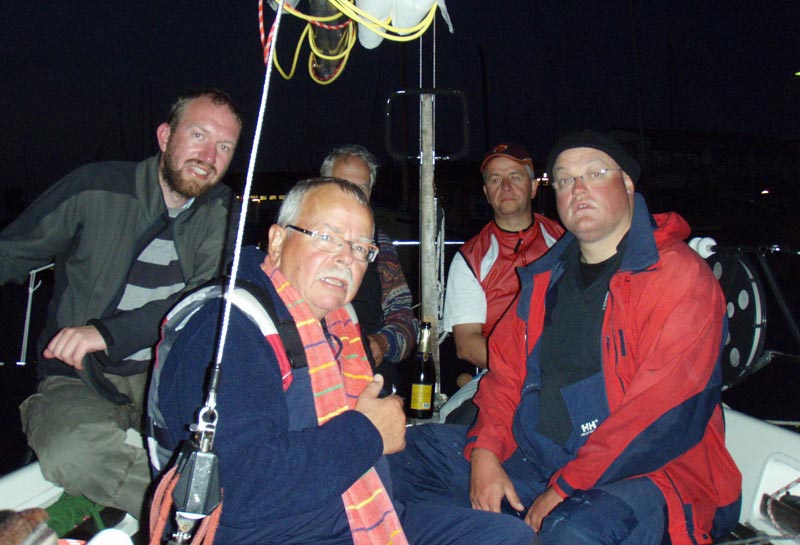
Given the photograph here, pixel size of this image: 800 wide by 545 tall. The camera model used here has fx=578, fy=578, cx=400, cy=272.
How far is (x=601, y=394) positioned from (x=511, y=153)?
1925mm

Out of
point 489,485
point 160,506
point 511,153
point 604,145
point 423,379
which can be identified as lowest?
point 489,485

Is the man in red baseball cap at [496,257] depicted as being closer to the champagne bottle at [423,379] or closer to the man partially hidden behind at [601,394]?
the champagne bottle at [423,379]

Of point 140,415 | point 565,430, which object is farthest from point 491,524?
point 140,415

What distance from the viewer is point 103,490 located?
6.97 ft

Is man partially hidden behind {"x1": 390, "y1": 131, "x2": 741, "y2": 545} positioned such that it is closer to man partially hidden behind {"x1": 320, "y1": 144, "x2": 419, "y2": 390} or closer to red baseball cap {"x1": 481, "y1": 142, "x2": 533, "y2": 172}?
man partially hidden behind {"x1": 320, "y1": 144, "x2": 419, "y2": 390}

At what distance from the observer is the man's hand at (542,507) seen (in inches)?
80.8

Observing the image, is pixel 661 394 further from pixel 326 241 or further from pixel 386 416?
pixel 326 241

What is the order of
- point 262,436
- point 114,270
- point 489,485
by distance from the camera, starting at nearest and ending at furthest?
point 262,436
point 489,485
point 114,270

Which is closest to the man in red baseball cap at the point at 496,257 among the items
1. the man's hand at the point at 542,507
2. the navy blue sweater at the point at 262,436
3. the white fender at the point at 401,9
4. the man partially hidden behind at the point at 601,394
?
the man partially hidden behind at the point at 601,394

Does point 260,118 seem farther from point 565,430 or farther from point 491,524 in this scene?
point 565,430

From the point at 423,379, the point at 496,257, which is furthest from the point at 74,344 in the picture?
the point at 496,257

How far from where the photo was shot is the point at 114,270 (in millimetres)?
2453

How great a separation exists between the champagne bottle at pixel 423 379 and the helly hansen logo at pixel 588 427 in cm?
129

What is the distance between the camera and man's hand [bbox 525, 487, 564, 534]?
80.8 inches
